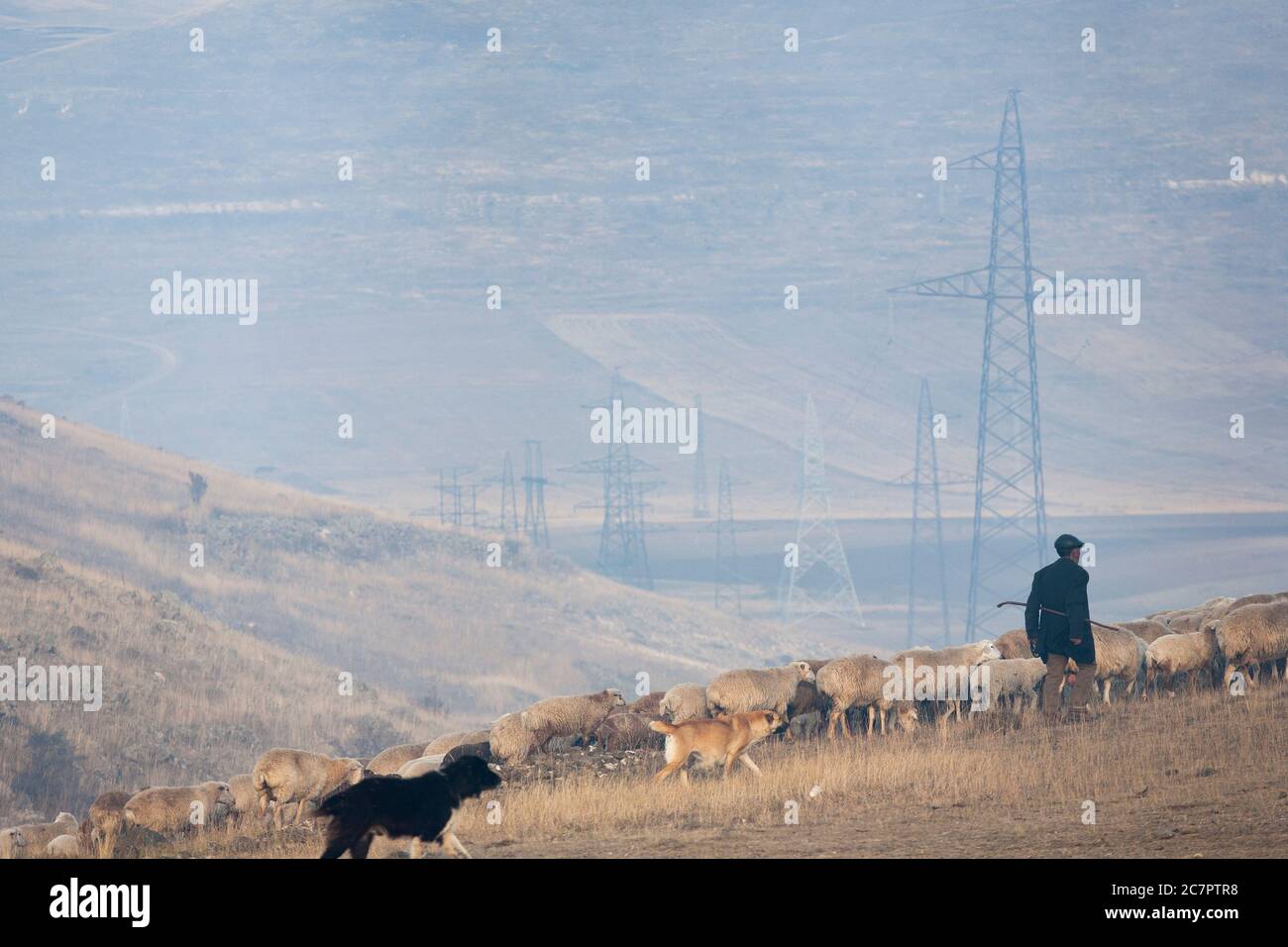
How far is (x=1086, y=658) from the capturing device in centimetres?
1814

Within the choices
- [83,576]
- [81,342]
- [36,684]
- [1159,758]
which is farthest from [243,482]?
[81,342]

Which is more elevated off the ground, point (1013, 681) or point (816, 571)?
point (816, 571)

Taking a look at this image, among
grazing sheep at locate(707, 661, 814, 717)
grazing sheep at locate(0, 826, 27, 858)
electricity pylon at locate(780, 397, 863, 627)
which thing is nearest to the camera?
grazing sheep at locate(0, 826, 27, 858)

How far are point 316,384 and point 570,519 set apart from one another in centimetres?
4972

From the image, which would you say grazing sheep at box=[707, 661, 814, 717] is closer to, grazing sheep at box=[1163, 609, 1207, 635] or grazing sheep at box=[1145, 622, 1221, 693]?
grazing sheep at box=[1145, 622, 1221, 693]

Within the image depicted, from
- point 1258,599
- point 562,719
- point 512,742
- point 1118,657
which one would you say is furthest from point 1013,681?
point 512,742

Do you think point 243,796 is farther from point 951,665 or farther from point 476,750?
point 951,665

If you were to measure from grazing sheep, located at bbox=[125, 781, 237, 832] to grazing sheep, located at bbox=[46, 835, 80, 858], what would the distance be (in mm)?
615

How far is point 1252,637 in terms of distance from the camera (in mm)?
20859

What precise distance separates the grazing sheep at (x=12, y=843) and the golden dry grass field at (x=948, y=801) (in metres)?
2.36

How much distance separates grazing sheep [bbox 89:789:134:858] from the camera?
59.7ft

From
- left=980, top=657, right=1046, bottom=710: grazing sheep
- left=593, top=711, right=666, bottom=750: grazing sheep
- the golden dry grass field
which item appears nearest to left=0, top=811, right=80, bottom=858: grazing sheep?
the golden dry grass field

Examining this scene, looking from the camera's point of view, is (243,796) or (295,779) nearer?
(295,779)

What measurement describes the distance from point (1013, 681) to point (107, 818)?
10.6 metres
